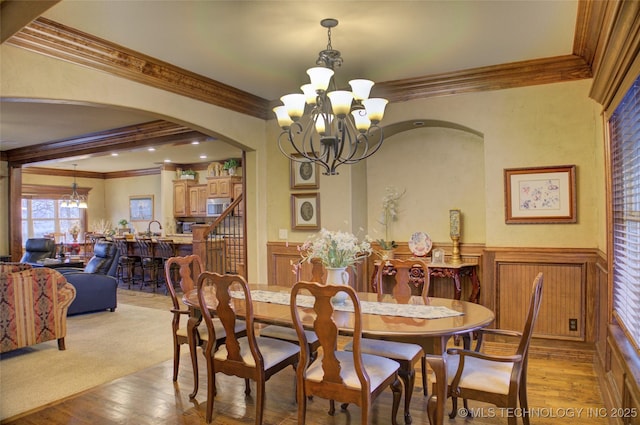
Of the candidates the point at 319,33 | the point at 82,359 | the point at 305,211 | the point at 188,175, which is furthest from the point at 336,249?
the point at 188,175

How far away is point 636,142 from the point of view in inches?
90.7

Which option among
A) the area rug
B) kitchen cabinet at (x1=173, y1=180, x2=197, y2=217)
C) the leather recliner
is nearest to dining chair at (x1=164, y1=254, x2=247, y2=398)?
the area rug

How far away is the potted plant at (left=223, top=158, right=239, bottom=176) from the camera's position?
9.50m

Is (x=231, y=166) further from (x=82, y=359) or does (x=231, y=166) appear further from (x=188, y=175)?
(x=82, y=359)

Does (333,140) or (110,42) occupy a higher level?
(110,42)

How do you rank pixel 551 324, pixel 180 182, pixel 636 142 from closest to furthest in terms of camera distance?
1. pixel 636 142
2. pixel 551 324
3. pixel 180 182

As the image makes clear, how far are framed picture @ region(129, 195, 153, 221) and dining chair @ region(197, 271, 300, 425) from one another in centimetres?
937

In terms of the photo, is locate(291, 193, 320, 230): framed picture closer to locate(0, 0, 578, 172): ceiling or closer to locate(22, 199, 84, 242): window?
locate(0, 0, 578, 172): ceiling

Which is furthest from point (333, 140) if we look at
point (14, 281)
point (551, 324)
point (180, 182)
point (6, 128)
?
point (180, 182)

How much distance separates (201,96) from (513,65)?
3.05m

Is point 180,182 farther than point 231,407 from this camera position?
Yes

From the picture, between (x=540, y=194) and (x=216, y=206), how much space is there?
735 cm

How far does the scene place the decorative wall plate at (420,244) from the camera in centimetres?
470

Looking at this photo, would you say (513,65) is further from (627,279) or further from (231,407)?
(231,407)
